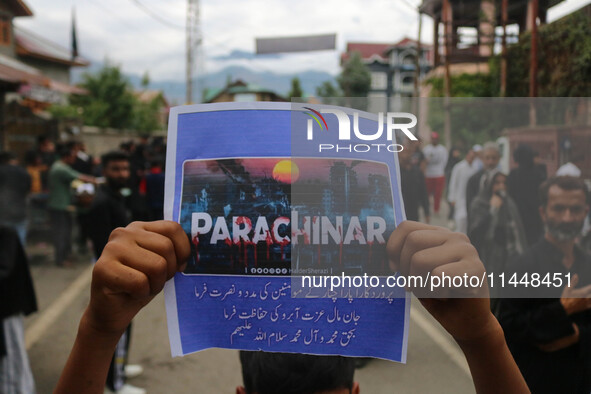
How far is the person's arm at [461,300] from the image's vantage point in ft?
2.56

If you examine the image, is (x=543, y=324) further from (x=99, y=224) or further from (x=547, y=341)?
(x=99, y=224)

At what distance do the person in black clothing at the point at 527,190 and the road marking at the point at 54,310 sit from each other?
3.73 m

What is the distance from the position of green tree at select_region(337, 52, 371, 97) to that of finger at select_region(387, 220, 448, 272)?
21.3 metres

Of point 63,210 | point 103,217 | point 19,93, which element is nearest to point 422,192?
point 103,217

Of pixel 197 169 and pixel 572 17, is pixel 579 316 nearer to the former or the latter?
pixel 197 169

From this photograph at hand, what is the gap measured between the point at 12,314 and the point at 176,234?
2.44m

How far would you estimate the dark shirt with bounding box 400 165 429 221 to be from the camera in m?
0.94

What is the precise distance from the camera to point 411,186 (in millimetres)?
1005

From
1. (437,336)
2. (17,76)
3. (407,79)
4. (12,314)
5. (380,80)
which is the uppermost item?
(407,79)

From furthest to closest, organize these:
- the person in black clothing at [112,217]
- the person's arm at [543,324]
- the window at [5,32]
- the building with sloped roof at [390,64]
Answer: the building with sloped roof at [390,64]
the window at [5,32]
the person in black clothing at [112,217]
the person's arm at [543,324]

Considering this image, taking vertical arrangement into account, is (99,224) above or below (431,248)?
below

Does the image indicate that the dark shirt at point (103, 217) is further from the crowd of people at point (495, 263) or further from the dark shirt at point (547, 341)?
the dark shirt at point (547, 341)

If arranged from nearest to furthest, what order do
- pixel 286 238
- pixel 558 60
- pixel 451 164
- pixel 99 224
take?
pixel 286 238 → pixel 451 164 → pixel 99 224 → pixel 558 60

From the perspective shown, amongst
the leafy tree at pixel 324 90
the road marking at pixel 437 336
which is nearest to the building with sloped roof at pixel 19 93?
the leafy tree at pixel 324 90
